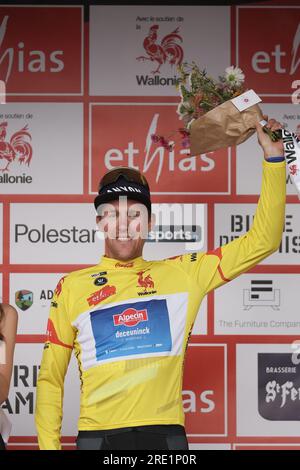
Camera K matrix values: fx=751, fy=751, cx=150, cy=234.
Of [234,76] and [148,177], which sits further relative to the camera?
[148,177]

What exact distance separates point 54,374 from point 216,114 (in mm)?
952

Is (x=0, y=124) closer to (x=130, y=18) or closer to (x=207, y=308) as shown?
(x=130, y=18)

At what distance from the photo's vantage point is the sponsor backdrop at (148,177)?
316cm

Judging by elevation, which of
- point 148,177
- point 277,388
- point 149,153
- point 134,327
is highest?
point 149,153

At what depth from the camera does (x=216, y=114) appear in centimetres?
236

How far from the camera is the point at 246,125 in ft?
7.68

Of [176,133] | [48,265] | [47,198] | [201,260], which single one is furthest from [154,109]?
[201,260]

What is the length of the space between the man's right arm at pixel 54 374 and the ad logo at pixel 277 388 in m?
1.09

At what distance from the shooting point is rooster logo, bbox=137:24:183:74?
3.17 m

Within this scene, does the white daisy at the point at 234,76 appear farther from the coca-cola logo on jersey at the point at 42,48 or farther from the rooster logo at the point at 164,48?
the coca-cola logo on jersey at the point at 42,48

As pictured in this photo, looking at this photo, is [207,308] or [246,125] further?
[207,308]

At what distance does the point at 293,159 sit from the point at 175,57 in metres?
1.05

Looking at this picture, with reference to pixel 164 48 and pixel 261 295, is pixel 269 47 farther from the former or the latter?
pixel 261 295

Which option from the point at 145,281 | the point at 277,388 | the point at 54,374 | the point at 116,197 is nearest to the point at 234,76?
the point at 116,197
